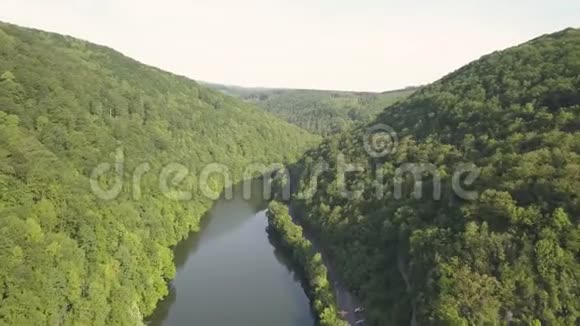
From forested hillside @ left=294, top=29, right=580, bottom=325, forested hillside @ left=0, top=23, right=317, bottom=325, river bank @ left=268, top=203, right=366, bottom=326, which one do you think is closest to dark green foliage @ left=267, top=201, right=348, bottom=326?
river bank @ left=268, top=203, right=366, bottom=326

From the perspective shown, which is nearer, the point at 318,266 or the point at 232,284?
the point at 318,266

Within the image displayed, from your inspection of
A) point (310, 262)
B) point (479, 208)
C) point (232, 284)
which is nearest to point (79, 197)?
point (232, 284)

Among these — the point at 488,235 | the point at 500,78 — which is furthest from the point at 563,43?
the point at 488,235

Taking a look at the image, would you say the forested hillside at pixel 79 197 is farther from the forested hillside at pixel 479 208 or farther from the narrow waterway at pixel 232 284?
the forested hillside at pixel 479 208

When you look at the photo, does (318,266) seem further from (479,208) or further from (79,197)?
(79,197)

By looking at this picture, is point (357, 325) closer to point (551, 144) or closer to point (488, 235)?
point (488, 235)

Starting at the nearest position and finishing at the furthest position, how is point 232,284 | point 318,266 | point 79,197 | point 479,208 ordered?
Result: point 479,208 < point 79,197 < point 318,266 < point 232,284

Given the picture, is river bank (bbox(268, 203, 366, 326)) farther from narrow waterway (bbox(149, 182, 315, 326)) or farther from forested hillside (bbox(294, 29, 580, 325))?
narrow waterway (bbox(149, 182, 315, 326))
